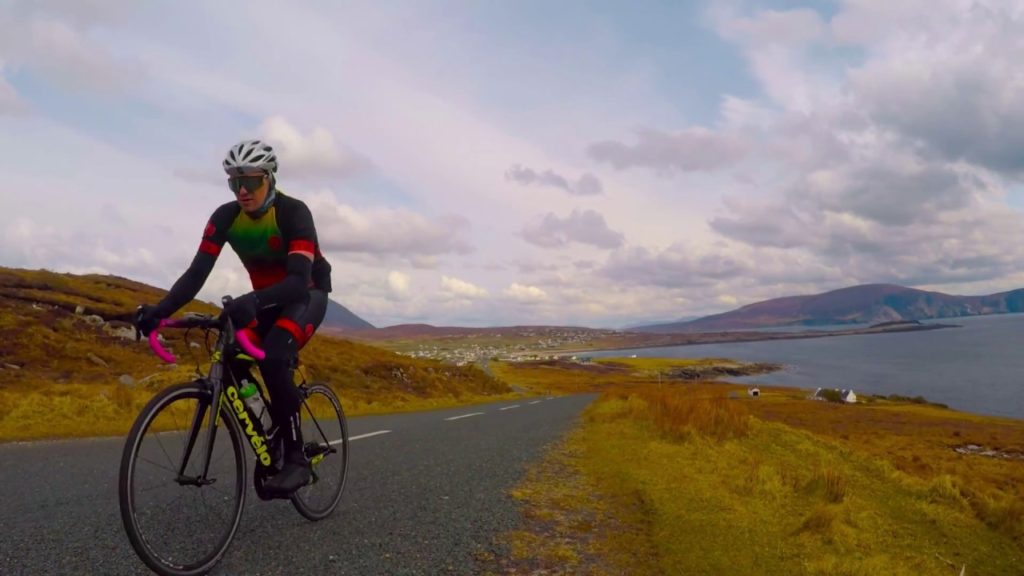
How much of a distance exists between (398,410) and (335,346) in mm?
22014

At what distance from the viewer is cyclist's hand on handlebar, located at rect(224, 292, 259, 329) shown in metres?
3.94

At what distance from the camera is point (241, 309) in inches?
155

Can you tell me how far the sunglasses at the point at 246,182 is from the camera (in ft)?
15.0

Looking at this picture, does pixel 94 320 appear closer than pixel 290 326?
No

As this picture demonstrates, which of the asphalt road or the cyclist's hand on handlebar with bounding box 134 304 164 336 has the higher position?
the cyclist's hand on handlebar with bounding box 134 304 164 336

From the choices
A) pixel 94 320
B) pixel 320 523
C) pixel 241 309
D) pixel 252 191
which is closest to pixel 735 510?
pixel 320 523

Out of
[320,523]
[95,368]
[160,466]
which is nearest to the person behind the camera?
[160,466]

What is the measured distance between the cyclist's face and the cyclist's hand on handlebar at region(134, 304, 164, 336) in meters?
1.02

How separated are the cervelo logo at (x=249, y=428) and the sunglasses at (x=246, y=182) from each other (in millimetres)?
1540

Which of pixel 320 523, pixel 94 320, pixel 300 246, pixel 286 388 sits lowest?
pixel 320 523

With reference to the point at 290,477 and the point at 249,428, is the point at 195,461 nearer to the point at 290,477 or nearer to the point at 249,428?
the point at 249,428

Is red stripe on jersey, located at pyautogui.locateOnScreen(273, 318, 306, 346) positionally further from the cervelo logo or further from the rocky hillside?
the rocky hillside

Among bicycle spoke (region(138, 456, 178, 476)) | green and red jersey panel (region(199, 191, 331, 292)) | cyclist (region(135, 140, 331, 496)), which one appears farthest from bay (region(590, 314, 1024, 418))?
bicycle spoke (region(138, 456, 178, 476))

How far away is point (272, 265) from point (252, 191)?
25.2 inches
